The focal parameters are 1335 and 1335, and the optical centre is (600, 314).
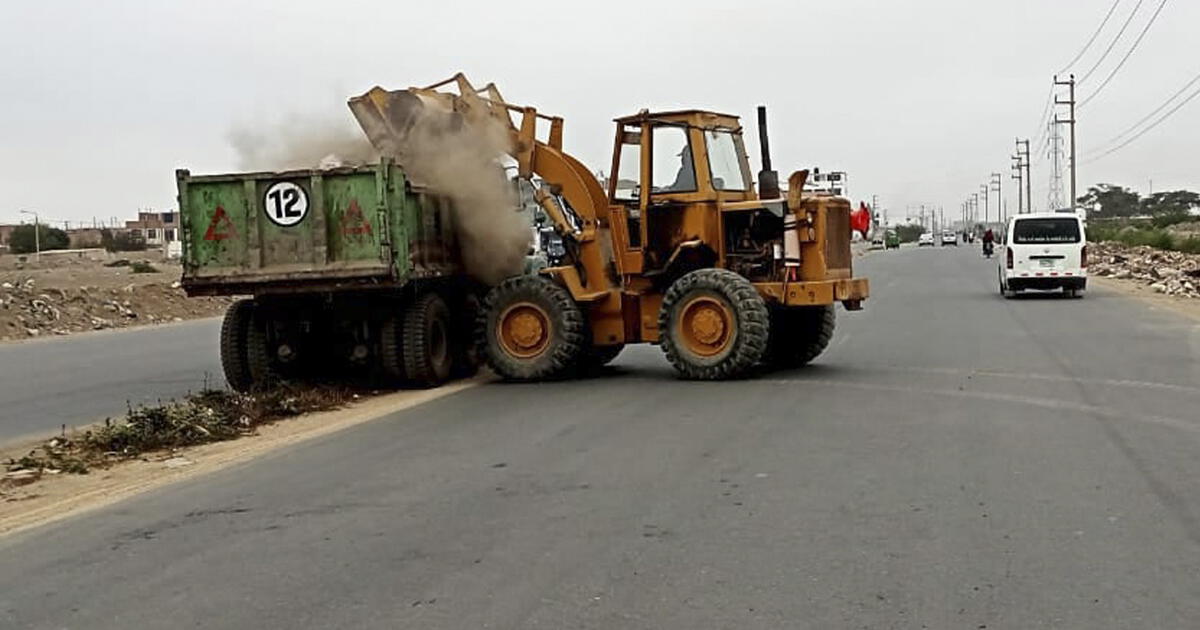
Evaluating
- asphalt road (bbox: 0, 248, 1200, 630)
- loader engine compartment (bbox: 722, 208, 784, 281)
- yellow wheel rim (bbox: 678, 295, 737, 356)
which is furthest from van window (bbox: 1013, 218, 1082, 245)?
yellow wheel rim (bbox: 678, 295, 737, 356)

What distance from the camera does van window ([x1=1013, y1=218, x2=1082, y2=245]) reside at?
3027 cm

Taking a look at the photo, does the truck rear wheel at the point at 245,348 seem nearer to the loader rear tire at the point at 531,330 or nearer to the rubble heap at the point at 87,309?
the loader rear tire at the point at 531,330

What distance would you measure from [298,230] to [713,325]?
15.5ft

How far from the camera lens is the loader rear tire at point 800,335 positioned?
16.7m

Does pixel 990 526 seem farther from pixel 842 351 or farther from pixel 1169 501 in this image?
pixel 842 351

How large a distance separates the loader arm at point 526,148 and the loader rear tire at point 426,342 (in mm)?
1469

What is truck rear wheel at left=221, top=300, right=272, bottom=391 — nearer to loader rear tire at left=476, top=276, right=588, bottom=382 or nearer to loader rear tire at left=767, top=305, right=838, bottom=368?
loader rear tire at left=476, top=276, right=588, bottom=382

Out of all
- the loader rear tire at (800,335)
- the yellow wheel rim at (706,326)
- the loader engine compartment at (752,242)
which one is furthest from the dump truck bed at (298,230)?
the loader rear tire at (800,335)

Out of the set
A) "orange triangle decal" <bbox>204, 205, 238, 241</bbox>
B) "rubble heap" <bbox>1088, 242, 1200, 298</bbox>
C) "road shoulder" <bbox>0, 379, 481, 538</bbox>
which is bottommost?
"rubble heap" <bbox>1088, 242, 1200, 298</bbox>

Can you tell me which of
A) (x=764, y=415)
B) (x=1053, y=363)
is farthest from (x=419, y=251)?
(x=1053, y=363)

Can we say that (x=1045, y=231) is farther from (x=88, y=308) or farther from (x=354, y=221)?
(x=88, y=308)

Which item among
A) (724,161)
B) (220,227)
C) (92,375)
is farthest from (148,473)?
(92,375)

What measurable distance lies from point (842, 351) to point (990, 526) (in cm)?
1126

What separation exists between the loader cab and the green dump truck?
2.27m
